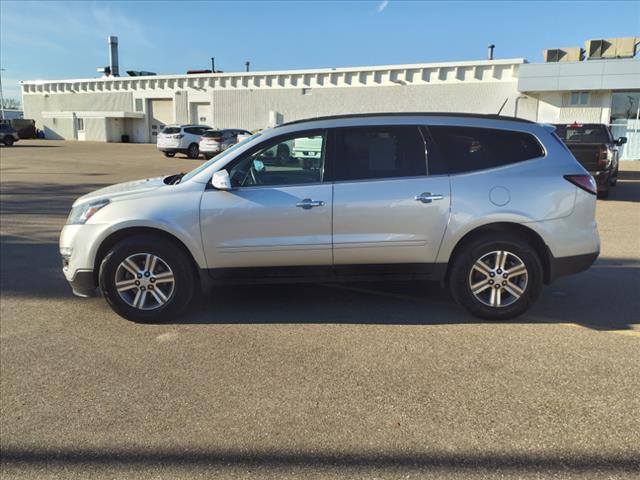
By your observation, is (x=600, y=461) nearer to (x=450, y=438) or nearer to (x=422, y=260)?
(x=450, y=438)

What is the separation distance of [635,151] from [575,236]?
26.3m

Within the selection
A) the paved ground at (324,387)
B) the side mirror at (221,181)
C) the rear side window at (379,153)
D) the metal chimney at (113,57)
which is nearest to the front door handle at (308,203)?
the rear side window at (379,153)

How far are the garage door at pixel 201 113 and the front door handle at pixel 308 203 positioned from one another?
39248mm

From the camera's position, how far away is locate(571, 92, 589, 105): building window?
2808cm

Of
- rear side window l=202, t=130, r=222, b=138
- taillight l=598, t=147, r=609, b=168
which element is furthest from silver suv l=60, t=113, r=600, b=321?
rear side window l=202, t=130, r=222, b=138

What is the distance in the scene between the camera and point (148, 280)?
4.71m

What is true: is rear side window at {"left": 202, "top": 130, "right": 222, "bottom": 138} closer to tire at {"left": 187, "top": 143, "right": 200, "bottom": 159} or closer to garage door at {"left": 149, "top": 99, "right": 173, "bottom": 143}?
tire at {"left": 187, "top": 143, "right": 200, "bottom": 159}

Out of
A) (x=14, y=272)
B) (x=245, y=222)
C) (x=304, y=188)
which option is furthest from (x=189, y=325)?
(x=14, y=272)

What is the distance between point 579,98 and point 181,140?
2189 centimetres

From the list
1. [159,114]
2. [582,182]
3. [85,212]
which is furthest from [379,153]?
[159,114]

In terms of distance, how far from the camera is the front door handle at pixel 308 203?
4.57 metres

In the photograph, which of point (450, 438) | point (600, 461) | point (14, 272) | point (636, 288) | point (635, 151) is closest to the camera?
point (600, 461)

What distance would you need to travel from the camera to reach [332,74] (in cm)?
3581

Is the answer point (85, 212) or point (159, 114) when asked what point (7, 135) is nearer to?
point (159, 114)
